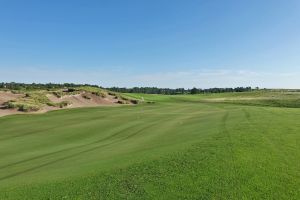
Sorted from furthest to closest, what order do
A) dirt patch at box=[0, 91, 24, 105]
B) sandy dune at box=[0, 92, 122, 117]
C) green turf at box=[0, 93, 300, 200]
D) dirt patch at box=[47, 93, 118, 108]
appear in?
dirt patch at box=[47, 93, 118, 108]
dirt patch at box=[0, 91, 24, 105]
sandy dune at box=[0, 92, 122, 117]
green turf at box=[0, 93, 300, 200]

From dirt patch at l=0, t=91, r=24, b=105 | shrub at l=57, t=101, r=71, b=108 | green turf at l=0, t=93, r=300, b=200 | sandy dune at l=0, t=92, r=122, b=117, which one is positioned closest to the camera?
green turf at l=0, t=93, r=300, b=200

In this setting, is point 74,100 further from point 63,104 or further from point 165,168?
point 165,168

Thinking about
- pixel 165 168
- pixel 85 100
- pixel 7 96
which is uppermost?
pixel 7 96

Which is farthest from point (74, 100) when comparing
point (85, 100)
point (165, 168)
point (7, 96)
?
point (165, 168)

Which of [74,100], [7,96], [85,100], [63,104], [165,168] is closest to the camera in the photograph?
[165,168]

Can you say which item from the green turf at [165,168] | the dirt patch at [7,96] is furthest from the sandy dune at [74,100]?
the green turf at [165,168]

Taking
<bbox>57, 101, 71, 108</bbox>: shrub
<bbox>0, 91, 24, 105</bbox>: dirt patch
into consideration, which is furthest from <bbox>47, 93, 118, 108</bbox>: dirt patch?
<bbox>0, 91, 24, 105</bbox>: dirt patch

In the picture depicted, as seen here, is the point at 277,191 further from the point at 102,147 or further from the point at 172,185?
the point at 102,147

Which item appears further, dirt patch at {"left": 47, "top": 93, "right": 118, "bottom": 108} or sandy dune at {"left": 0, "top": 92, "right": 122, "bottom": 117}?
dirt patch at {"left": 47, "top": 93, "right": 118, "bottom": 108}

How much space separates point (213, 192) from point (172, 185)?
1372 millimetres

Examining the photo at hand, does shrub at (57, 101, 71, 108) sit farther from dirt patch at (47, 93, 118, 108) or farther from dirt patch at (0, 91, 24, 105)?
dirt patch at (0, 91, 24, 105)

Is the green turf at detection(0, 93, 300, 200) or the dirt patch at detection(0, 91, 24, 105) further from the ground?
the dirt patch at detection(0, 91, 24, 105)

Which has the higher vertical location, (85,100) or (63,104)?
(85,100)

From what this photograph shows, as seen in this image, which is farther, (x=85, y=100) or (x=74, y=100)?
(x=85, y=100)
